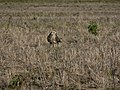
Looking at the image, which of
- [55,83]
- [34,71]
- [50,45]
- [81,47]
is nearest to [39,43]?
[50,45]

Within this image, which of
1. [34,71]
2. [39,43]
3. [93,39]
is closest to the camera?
[34,71]

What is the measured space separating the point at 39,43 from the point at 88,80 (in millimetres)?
3755

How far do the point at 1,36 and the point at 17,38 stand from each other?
0.67 meters

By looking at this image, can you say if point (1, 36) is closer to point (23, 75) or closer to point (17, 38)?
point (17, 38)

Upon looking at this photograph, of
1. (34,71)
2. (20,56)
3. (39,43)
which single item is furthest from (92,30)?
(34,71)

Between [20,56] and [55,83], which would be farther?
[20,56]

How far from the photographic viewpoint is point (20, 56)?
7.68 metres

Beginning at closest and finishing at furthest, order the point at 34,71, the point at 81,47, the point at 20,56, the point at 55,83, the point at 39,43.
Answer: the point at 55,83, the point at 34,71, the point at 20,56, the point at 81,47, the point at 39,43

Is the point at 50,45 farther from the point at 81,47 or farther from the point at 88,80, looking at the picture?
the point at 88,80

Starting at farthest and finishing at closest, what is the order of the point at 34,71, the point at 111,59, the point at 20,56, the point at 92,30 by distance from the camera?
the point at 92,30 < the point at 20,56 < the point at 111,59 < the point at 34,71

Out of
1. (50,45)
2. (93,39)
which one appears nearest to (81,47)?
(50,45)

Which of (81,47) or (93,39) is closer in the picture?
(81,47)

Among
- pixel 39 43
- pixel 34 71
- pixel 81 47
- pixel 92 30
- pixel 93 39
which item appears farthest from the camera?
pixel 92 30

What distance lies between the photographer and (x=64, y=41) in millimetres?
10578
